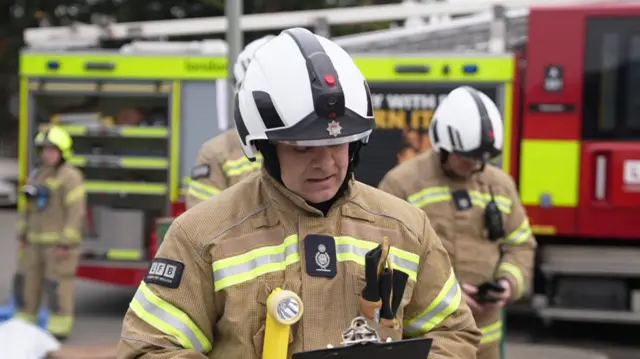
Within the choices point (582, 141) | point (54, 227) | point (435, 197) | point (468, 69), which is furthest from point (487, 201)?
point (54, 227)

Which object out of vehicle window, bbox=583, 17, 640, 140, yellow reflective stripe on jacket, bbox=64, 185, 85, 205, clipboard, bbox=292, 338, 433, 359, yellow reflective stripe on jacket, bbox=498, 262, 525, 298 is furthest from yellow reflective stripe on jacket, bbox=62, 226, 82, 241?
clipboard, bbox=292, 338, 433, 359

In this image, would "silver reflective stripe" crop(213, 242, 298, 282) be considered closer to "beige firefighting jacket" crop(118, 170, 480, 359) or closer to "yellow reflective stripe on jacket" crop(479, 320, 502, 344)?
"beige firefighting jacket" crop(118, 170, 480, 359)

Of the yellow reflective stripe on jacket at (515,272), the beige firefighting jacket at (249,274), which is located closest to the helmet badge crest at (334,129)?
the beige firefighting jacket at (249,274)

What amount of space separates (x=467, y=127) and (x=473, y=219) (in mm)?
378

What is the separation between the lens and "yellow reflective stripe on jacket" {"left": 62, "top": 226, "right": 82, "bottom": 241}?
314 inches

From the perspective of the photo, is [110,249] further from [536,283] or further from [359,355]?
[359,355]

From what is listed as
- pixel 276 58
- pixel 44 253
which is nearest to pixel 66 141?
pixel 44 253

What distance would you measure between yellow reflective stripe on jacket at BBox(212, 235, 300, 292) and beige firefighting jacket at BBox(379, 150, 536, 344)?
2089 millimetres

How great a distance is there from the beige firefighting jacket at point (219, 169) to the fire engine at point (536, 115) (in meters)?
1.97

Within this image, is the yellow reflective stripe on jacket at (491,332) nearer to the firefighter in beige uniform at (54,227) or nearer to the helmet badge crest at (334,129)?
the helmet badge crest at (334,129)

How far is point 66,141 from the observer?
8109 millimetres

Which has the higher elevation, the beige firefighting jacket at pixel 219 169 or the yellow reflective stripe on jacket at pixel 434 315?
the yellow reflective stripe on jacket at pixel 434 315

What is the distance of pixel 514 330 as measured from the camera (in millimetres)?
8781

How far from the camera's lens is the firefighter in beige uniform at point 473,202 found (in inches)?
159
